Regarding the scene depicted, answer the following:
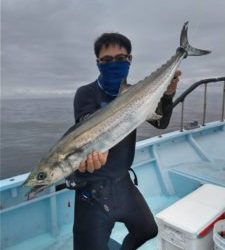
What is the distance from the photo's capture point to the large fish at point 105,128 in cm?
218

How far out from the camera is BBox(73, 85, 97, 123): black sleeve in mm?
2660

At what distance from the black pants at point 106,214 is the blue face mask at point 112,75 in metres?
0.83

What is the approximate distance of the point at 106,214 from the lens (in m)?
2.63

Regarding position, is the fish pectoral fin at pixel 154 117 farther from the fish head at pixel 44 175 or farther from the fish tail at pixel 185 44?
the fish head at pixel 44 175

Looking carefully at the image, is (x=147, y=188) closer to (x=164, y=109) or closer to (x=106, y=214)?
(x=164, y=109)

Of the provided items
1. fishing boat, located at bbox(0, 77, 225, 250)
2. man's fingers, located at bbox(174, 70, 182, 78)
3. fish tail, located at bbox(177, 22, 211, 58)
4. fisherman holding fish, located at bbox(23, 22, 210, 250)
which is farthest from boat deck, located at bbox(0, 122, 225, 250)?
fish tail, located at bbox(177, 22, 211, 58)

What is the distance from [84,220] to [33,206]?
4.79 ft

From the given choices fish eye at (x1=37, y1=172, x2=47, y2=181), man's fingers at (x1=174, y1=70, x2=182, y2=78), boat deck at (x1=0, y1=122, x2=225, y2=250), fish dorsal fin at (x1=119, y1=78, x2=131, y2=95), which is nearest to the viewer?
fish eye at (x1=37, y1=172, x2=47, y2=181)

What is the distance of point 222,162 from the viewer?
5898 mm

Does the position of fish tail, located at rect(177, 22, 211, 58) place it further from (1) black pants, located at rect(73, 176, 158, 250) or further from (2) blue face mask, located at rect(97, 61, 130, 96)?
(1) black pants, located at rect(73, 176, 158, 250)

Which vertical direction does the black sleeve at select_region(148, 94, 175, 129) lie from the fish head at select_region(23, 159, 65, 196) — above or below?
above

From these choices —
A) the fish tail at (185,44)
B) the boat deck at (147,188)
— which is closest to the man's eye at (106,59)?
the fish tail at (185,44)

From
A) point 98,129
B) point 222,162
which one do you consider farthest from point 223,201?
point 222,162

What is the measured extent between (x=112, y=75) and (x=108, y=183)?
0.93 m
